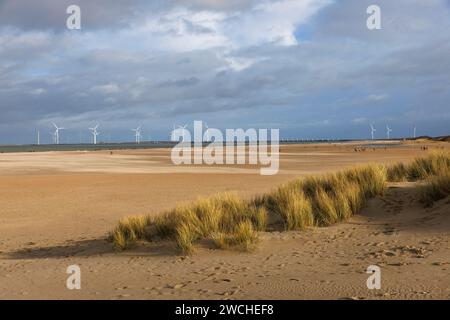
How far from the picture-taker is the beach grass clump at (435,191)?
455 inches

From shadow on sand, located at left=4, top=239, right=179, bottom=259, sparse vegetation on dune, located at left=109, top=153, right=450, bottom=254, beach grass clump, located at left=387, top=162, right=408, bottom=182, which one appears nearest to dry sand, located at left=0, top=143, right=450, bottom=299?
shadow on sand, located at left=4, top=239, right=179, bottom=259

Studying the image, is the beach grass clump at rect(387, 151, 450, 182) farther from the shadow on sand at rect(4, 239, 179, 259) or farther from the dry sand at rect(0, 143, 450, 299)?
the shadow on sand at rect(4, 239, 179, 259)

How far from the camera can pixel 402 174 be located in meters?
16.2

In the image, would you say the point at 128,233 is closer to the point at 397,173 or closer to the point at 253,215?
the point at 253,215

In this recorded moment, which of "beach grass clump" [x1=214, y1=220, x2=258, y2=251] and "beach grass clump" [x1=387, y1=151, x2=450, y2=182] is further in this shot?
"beach grass clump" [x1=387, y1=151, x2=450, y2=182]

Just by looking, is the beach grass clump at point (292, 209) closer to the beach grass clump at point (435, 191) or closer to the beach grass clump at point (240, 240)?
the beach grass clump at point (240, 240)

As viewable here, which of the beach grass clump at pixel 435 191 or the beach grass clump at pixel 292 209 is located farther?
the beach grass clump at pixel 435 191

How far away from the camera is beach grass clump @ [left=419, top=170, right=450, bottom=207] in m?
11.6

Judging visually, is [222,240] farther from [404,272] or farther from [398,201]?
[398,201]

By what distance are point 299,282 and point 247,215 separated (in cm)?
410

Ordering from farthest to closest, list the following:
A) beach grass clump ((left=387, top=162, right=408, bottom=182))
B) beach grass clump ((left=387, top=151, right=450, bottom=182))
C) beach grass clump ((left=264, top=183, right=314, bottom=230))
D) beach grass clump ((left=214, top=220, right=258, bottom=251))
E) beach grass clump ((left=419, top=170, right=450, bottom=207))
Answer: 1. beach grass clump ((left=387, top=162, right=408, bottom=182))
2. beach grass clump ((left=387, top=151, right=450, bottom=182))
3. beach grass clump ((left=419, top=170, right=450, bottom=207))
4. beach grass clump ((left=264, top=183, right=314, bottom=230))
5. beach grass clump ((left=214, top=220, right=258, bottom=251))

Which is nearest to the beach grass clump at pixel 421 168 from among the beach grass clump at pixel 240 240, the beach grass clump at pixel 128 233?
the beach grass clump at pixel 240 240

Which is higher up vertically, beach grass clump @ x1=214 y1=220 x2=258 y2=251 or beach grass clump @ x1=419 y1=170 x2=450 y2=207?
beach grass clump @ x1=419 y1=170 x2=450 y2=207

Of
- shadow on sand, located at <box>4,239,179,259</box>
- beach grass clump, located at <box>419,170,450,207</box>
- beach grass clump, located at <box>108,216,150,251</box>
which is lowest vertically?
shadow on sand, located at <box>4,239,179,259</box>
